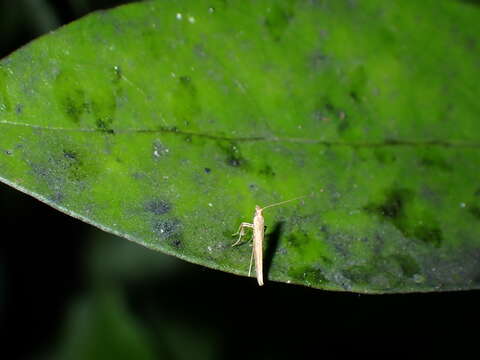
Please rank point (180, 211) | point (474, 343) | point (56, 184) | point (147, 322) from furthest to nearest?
1. point (147, 322)
2. point (474, 343)
3. point (180, 211)
4. point (56, 184)

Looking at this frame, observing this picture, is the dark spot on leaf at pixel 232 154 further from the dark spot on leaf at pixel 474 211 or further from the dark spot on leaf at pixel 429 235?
the dark spot on leaf at pixel 474 211

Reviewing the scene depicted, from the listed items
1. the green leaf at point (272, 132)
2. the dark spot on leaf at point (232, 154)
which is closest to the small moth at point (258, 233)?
the green leaf at point (272, 132)

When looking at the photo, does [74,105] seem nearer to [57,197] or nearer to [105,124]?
[105,124]

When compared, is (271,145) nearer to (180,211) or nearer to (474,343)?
(180,211)

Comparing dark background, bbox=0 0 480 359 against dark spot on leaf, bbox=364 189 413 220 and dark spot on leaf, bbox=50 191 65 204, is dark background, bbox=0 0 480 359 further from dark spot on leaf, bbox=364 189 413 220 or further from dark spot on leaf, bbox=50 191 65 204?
dark spot on leaf, bbox=50 191 65 204

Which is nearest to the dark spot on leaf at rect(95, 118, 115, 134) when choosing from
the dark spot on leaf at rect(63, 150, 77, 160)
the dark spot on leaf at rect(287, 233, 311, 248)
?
the dark spot on leaf at rect(63, 150, 77, 160)

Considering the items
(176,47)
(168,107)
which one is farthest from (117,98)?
(176,47)

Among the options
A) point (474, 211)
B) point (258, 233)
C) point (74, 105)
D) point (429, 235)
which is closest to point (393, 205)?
point (429, 235)

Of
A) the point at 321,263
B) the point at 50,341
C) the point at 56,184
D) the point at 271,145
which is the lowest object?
the point at 50,341
